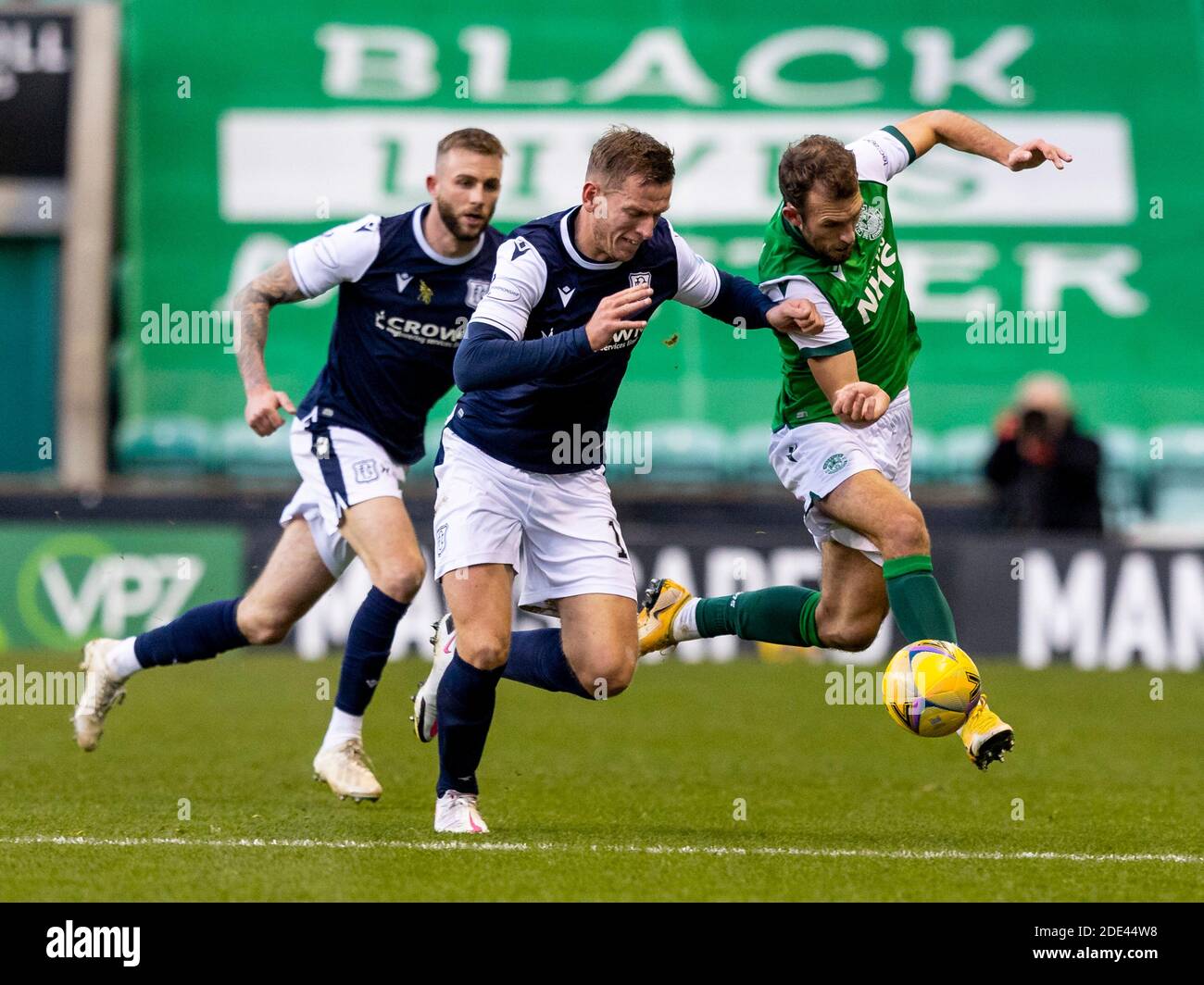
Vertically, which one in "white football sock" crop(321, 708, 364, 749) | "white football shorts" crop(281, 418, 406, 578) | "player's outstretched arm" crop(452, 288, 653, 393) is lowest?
"white football sock" crop(321, 708, 364, 749)

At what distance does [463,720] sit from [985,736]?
161 cm

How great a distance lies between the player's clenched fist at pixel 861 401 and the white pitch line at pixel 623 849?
4.41 feet

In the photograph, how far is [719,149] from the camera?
18.5m

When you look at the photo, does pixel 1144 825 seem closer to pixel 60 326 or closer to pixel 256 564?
pixel 256 564

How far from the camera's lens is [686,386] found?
1750 centimetres

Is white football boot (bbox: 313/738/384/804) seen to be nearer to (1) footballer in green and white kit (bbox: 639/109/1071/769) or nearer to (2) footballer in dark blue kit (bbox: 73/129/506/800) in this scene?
(2) footballer in dark blue kit (bbox: 73/129/506/800)

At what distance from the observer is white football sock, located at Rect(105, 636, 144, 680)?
7.38 metres

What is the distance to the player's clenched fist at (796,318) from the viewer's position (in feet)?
20.1

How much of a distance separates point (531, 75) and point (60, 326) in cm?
508

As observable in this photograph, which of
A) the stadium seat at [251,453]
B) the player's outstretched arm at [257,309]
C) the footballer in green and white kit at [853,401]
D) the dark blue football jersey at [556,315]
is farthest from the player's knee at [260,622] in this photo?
the stadium seat at [251,453]

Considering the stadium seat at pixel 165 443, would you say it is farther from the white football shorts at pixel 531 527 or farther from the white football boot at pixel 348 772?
the white football shorts at pixel 531 527

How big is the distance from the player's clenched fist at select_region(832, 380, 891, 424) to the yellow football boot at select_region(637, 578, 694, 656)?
1.54 metres
